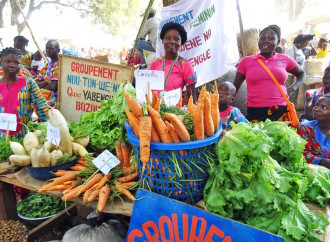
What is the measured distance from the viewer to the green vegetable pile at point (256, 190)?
1453 mm

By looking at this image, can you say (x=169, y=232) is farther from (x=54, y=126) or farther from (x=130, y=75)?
(x=130, y=75)

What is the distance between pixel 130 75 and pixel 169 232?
213 cm

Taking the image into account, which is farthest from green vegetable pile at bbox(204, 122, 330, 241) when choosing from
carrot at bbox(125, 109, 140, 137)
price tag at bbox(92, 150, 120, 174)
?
price tag at bbox(92, 150, 120, 174)

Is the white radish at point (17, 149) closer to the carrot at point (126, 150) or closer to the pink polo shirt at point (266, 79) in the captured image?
the carrot at point (126, 150)

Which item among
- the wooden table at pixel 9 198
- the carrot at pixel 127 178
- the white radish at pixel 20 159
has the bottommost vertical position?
the wooden table at pixel 9 198

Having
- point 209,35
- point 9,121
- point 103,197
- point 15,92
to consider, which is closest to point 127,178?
point 103,197

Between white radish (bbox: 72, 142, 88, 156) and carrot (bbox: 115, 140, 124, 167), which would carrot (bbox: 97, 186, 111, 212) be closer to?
carrot (bbox: 115, 140, 124, 167)

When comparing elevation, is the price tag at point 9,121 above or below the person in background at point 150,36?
below

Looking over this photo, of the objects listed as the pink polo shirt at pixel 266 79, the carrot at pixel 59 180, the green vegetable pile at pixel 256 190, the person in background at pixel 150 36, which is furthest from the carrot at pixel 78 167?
the person in background at pixel 150 36

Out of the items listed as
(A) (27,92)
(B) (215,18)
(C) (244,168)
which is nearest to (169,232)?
(C) (244,168)

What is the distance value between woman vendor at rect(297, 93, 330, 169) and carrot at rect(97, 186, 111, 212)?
6.42 feet

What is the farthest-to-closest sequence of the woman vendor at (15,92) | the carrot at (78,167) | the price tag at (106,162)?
1. the woman vendor at (15,92)
2. the carrot at (78,167)
3. the price tag at (106,162)

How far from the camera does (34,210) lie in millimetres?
2850

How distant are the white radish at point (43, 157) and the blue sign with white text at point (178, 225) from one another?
1.01 m
